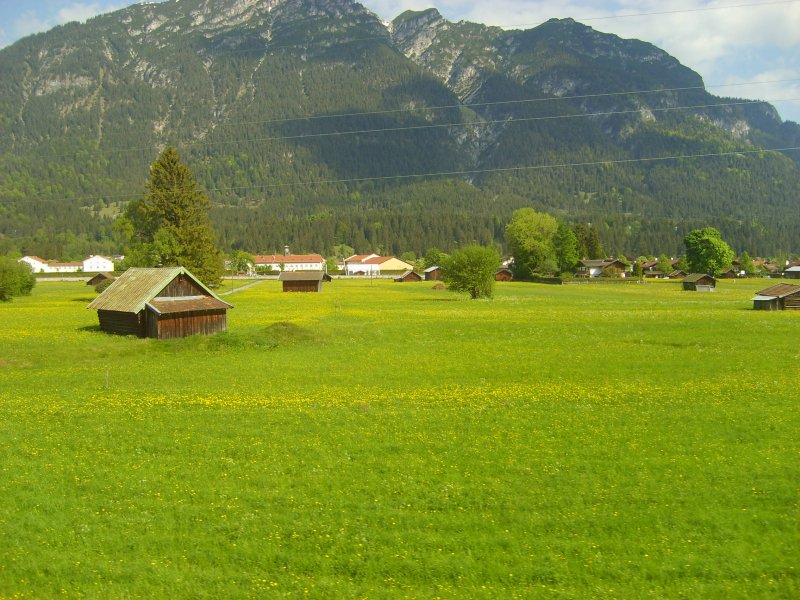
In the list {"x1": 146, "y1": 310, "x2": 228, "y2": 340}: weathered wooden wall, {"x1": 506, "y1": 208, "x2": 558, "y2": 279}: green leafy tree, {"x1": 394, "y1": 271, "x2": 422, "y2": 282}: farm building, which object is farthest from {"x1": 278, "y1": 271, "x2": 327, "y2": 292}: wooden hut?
{"x1": 146, "y1": 310, "x2": 228, "y2": 340}: weathered wooden wall

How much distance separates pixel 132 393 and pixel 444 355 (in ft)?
54.3

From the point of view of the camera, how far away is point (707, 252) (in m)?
138

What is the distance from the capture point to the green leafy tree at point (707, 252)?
450 ft

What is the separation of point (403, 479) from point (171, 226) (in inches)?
2512

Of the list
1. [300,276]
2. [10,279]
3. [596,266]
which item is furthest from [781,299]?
[596,266]

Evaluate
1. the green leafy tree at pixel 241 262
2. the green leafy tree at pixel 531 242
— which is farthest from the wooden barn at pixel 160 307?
the green leafy tree at pixel 241 262

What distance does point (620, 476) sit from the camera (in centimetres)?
1493

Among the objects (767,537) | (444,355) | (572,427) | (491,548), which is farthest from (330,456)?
(444,355)

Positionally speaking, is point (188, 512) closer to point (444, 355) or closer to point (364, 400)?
point (364, 400)

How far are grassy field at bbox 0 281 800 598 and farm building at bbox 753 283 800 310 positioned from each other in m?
35.9

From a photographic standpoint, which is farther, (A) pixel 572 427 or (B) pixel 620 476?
(A) pixel 572 427

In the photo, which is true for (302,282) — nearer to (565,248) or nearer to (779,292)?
(565,248)

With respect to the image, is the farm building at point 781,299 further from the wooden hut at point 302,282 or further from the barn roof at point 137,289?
the wooden hut at point 302,282

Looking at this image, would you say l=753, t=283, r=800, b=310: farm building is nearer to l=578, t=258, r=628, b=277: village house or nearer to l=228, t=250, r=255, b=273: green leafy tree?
l=578, t=258, r=628, b=277: village house
